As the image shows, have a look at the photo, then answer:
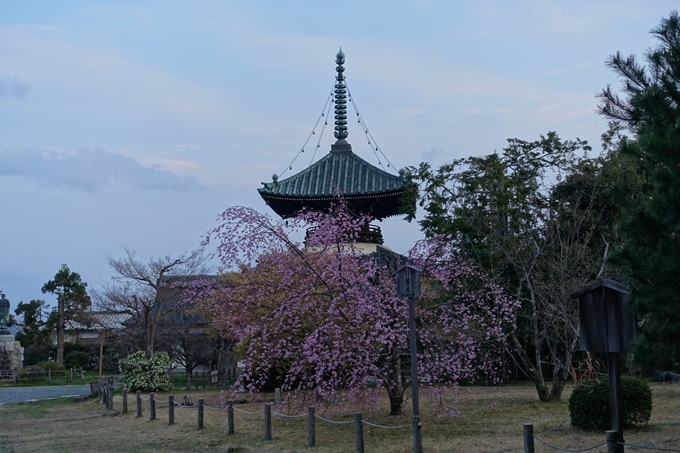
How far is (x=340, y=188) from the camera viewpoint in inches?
1035

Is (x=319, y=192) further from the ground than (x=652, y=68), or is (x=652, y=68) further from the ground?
(x=319, y=192)

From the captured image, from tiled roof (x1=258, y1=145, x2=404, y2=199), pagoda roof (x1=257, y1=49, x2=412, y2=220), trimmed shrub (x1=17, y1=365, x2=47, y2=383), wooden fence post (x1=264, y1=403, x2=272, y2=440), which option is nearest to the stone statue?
trimmed shrub (x1=17, y1=365, x2=47, y2=383)

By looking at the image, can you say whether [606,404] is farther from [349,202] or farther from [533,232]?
[349,202]

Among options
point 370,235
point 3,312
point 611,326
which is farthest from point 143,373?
point 611,326

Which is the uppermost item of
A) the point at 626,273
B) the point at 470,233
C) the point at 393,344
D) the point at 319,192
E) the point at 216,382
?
the point at 319,192

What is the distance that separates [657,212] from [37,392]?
28924mm

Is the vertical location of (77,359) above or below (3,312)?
below

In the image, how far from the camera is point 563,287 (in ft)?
54.4

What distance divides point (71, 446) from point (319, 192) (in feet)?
47.8

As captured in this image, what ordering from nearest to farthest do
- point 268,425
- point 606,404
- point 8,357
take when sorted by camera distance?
1. point 606,404
2. point 268,425
3. point 8,357

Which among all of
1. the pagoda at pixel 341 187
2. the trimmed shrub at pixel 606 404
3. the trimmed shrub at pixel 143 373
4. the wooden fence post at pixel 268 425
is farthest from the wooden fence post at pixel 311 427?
the trimmed shrub at pixel 143 373

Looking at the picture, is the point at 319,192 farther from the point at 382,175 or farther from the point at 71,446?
the point at 71,446

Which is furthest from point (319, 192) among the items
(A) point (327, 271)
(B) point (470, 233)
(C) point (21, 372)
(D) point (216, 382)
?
(C) point (21, 372)

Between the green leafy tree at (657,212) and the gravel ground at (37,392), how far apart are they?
24.1 metres
